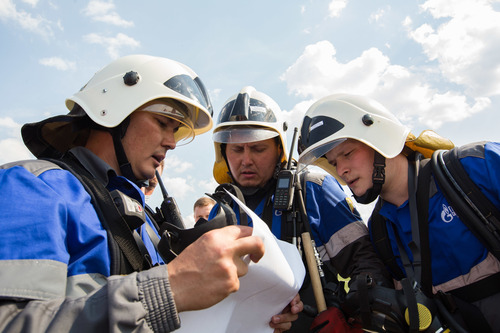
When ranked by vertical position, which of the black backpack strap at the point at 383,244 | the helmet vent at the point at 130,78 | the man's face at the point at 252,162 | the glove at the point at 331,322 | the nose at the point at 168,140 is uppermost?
the helmet vent at the point at 130,78

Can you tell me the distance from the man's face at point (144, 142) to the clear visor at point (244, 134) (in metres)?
1.33

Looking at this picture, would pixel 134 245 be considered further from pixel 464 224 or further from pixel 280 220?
pixel 464 224

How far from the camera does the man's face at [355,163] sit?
119 inches

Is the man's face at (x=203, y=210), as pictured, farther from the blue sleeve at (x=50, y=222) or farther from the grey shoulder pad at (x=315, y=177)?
the blue sleeve at (x=50, y=222)

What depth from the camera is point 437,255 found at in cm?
257

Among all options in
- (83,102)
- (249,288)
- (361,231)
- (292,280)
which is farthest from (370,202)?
(83,102)

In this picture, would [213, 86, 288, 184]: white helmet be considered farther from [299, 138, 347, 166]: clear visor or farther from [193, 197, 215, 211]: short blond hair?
[193, 197, 215, 211]: short blond hair

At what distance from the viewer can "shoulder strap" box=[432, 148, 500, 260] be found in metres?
2.25

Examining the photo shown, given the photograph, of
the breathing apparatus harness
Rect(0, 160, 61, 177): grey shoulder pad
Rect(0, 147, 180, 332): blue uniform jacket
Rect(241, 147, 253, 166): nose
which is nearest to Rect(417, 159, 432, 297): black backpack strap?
the breathing apparatus harness

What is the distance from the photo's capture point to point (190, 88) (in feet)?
8.20

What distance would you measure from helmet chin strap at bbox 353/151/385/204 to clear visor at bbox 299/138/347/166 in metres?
0.37

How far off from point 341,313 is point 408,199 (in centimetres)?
116

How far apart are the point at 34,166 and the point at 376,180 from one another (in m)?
2.60

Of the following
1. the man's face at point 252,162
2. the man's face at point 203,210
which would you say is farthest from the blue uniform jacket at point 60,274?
the man's face at point 203,210
